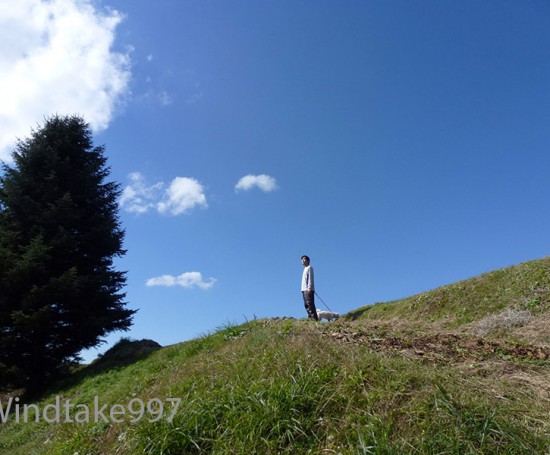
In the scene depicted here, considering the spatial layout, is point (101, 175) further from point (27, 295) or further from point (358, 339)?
point (358, 339)

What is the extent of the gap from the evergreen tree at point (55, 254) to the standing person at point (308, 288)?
774cm

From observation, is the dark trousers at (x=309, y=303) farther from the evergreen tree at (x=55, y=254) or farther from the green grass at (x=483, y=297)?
the evergreen tree at (x=55, y=254)

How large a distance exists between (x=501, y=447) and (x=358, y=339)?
11.5 feet

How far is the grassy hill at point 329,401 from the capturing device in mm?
3357

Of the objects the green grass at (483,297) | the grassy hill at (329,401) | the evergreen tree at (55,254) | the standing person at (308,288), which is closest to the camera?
the grassy hill at (329,401)

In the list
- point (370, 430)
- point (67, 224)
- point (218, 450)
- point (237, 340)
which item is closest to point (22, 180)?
point (67, 224)

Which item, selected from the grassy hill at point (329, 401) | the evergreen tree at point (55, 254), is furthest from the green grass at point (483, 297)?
the evergreen tree at point (55, 254)

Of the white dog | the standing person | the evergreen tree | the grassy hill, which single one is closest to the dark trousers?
the standing person

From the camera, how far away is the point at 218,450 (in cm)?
374

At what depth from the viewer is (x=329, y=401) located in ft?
12.8

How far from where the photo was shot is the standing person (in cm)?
1176

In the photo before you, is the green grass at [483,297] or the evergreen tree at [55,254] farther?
the evergreen tree at [55,254]

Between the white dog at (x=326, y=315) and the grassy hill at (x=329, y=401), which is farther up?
the white dog at (x=326, y=315)

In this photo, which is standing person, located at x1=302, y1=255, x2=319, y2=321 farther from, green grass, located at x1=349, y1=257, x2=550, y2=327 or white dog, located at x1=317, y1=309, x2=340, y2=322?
green grass, located at x1=349, y1=257, x2=550, y2=327
